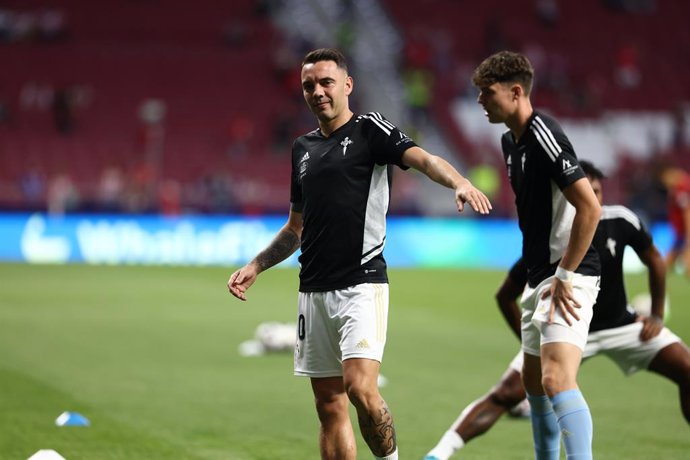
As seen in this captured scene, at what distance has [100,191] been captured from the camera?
1206 inches

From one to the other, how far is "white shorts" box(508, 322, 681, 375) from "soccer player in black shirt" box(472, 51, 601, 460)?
1.21m

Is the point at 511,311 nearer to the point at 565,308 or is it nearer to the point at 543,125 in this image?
the point at 565,308

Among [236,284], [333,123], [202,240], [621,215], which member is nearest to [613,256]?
[621,215]

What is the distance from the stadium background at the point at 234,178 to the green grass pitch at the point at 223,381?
5 cm

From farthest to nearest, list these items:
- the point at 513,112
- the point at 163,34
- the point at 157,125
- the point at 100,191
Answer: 1. the point at 163,34
2. the point at 157,125
3. the point at 100,191
4. the point at 513,112

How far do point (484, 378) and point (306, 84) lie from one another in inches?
228

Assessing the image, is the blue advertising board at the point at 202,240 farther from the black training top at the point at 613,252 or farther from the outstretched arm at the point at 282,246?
the outstretched arm at the point at 282,246

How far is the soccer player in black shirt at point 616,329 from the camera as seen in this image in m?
7.12

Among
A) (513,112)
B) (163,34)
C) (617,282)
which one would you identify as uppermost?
(163,34)

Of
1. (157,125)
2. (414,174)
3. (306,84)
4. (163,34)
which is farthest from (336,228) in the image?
(163,34)

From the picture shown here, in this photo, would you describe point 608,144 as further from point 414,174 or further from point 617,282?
point 617,282

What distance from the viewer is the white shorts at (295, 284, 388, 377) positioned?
5805 millimetres

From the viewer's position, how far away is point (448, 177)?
5492 millimetres

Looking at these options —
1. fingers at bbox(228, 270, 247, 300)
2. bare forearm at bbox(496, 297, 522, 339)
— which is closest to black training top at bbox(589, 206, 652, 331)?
bare forearm at bbox(496, 297, 522, 339)
